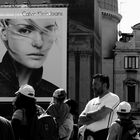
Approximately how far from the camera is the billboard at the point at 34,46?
31.0m

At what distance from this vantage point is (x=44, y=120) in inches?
277

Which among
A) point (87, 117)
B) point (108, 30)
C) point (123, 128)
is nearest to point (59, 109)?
point (87, 117)

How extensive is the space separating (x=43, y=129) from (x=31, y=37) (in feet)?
80.1

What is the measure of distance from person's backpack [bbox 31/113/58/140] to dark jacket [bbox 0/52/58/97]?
79.9 feet

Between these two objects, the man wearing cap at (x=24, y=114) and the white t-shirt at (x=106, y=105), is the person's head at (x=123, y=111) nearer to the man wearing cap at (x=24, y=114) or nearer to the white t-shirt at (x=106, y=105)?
the white t-shirt at (x=106, y=105)

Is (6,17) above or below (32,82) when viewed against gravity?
above

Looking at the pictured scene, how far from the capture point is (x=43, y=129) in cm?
695

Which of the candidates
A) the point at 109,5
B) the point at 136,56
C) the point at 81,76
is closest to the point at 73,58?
the point at 81,76

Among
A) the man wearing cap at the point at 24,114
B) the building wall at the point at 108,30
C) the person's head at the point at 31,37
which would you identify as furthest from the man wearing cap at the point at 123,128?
the building wall at the point at 108,30

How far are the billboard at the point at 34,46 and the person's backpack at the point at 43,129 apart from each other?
77.8ft

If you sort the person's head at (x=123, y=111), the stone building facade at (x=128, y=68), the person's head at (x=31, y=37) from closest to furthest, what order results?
the person's head at (x=123, y=111) → the person's head at (x=31, y=37) → the stone building facade at (x=128, y=68)

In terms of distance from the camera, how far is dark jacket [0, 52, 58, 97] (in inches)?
1242

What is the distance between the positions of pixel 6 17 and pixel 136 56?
52.9 ft

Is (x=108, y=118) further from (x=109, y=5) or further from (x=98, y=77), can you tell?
(x=109, y=5)
